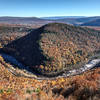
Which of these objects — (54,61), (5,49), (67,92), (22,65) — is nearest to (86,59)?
(54,61)

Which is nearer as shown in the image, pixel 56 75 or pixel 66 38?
pixel 56 75

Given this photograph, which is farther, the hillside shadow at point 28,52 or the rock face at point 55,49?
the hillside shadow at point 28,52

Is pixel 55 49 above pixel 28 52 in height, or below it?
above

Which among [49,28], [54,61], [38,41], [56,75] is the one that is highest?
[49,28]

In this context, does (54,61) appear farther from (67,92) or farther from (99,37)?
(99,37)

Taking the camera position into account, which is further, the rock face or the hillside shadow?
the hillside shadow

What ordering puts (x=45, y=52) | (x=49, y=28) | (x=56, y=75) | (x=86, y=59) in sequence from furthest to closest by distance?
1. (x=49, y=28)
2. (x=86, y=59)
3. (x=45, y=52)
4. (x=56, y=75)
